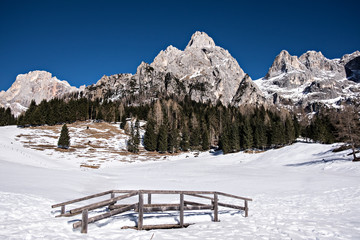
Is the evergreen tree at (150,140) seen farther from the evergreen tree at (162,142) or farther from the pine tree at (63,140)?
the pine tree at (63,140)

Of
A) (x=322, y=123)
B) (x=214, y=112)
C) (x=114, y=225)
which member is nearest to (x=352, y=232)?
(x=114, y=225)

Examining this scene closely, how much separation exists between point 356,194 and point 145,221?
51.3 feet

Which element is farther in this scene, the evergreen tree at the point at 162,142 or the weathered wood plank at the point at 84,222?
the evergreen tree at the point at 162,142

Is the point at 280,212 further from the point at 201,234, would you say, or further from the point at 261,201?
the point at 201,234

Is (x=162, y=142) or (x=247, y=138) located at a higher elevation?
(x=247, y=138)

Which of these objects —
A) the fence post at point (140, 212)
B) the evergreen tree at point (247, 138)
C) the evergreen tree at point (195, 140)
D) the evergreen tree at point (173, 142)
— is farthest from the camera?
the evergreen tree at point (195, 140)

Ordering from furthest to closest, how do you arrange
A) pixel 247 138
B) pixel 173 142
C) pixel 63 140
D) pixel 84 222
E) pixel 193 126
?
1. pixel 193 126
2. pixel 173 142
3. pixel 247 138
4. pixel 63 140
5. pixel 84 222

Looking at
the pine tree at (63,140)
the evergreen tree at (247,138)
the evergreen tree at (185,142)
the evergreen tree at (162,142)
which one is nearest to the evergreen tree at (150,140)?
the evergreen tree at (162,142)

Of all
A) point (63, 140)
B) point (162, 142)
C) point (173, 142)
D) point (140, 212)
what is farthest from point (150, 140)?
point (140, 212)

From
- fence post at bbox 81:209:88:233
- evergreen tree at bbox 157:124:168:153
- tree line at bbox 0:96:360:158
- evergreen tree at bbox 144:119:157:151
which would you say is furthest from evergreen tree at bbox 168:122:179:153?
fence post at bbox 81:209:88:233

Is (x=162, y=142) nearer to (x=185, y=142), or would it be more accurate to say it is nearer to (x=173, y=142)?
(x=173, y=142)

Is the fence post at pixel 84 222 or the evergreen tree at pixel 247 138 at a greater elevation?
the evergreen tree at pixel 247 138

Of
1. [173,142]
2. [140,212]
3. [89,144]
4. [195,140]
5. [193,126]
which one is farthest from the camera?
[193,126]

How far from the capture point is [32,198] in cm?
1316
